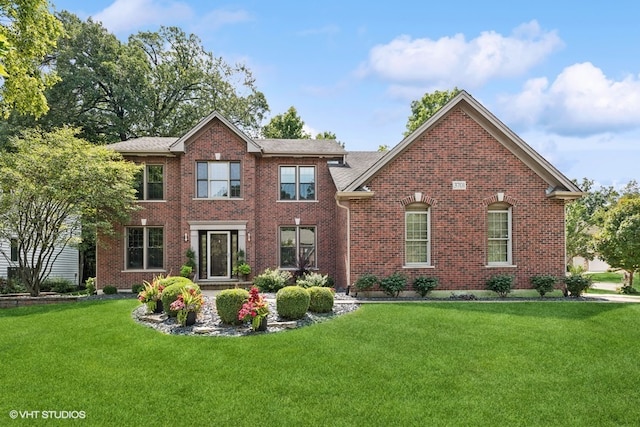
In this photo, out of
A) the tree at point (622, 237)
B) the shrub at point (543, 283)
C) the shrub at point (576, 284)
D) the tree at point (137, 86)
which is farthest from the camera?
the tree at point (137, 86)

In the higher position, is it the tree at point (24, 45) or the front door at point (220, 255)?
the tree at point (24, 45)

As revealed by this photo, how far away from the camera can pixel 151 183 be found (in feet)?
65.6

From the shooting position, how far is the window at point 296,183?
2052 cm

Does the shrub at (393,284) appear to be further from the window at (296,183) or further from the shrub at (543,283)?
the window at (296,183)

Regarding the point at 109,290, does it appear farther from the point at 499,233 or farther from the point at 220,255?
the point at 499,233

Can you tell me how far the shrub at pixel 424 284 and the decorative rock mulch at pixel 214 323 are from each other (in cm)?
311

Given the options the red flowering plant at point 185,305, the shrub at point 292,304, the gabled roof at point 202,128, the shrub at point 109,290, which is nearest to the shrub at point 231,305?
the red flowering plant at point 185,305

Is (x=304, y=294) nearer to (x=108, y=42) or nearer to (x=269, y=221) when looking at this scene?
(x=269, y=221)

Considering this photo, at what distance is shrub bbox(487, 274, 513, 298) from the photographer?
608 inches

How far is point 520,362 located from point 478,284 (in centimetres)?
777

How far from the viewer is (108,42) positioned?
30.9 meters

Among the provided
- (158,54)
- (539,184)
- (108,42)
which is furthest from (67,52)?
(539,184)

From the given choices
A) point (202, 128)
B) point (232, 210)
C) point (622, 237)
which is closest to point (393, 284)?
point (232, 210)

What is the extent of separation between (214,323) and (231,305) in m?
0.81
